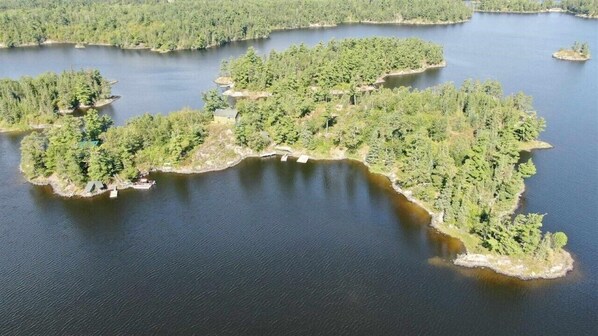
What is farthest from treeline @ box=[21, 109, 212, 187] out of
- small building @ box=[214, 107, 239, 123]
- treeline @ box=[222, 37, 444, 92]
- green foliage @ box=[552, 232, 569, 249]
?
green foliage @ box=[552, 232, 569, 249]

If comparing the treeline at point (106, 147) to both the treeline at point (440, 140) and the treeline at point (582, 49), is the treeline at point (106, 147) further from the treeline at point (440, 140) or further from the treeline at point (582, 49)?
the treeline at point (582, 49)

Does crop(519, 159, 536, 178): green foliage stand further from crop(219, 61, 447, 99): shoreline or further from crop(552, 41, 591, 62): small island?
crop(552, 41, 591, 62): small island

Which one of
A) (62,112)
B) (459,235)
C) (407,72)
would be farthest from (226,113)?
(407,72)

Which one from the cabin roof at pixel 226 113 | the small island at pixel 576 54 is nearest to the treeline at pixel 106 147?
the cabin roof at pixel 226 113

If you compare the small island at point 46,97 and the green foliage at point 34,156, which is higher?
the small island at point 46,97

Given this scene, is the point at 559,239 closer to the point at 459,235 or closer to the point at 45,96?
the point at 459,235

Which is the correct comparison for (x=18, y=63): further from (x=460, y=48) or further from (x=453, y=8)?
(x=453, y=8)
